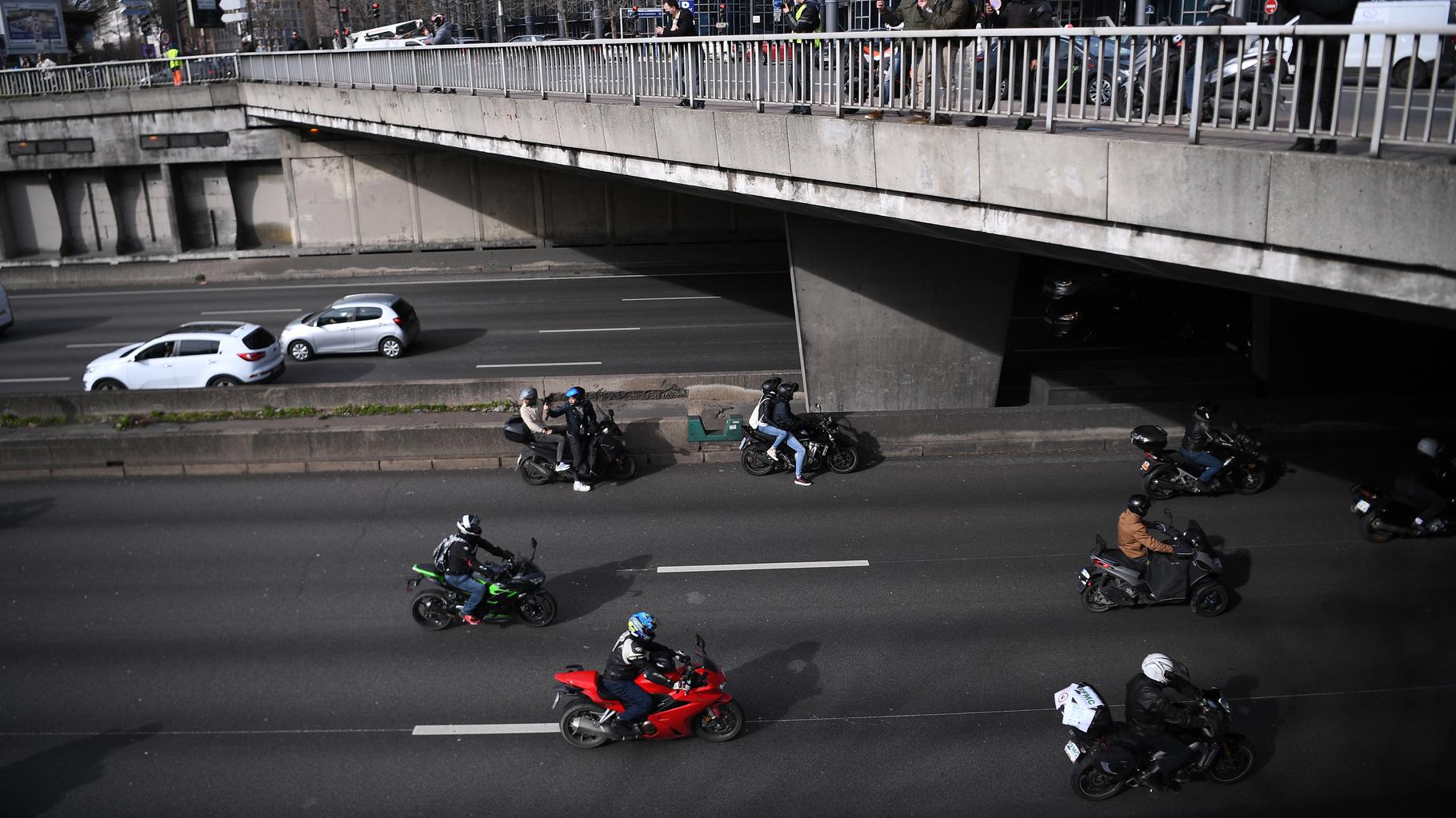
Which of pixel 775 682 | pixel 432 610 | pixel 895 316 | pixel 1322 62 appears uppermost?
pixel 1322 62

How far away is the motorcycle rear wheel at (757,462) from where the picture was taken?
14977mm

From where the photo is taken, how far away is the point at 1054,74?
379 inches

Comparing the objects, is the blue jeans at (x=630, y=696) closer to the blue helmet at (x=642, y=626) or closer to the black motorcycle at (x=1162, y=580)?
the blue helmet at (x=642, y=626)

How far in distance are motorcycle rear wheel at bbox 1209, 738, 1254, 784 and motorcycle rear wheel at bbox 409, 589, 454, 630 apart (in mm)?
7389

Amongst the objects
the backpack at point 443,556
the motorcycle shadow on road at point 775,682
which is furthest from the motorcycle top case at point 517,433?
the motorcycle shadow on road at point 775,682

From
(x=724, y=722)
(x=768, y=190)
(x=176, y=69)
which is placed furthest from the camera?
(x=176, y=69)

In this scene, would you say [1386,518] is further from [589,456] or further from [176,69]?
[176,69]

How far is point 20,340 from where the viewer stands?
1038 inches

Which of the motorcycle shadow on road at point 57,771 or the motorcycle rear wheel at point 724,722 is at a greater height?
the motorcycle rear wheel at point 724,722

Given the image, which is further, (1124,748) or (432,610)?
(432,610)

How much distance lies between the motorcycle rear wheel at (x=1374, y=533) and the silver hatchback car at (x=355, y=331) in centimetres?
1872

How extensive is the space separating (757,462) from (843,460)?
1.27 m

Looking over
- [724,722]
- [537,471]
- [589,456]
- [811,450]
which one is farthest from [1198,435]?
[537,471]

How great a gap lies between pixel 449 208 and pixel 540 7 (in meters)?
11.8
